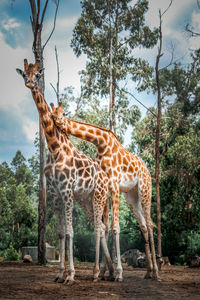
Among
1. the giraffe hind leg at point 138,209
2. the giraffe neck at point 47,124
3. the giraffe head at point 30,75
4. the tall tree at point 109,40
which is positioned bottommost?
the giraffe hind leg at point 138,209

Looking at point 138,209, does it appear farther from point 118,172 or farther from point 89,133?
point 89,133

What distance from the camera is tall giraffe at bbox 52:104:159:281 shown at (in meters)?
7.20

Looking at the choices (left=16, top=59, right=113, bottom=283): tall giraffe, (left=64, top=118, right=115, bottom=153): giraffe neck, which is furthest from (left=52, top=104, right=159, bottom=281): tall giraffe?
(left=16, top=59, right=113, bottom=283): tall giraffe

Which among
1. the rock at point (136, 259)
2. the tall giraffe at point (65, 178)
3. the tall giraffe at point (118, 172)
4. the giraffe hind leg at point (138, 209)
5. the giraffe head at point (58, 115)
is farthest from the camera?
the rock at point (136, 259)

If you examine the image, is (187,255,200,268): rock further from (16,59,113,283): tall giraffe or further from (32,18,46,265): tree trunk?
(16,59,113,283): tall giraffe

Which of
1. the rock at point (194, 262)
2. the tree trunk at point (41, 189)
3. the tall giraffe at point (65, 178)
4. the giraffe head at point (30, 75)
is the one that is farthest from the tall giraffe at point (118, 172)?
the rock at point (194, 262)

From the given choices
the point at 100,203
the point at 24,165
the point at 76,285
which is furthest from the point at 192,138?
the point at 24,165

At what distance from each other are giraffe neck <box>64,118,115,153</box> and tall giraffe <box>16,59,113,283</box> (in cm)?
39

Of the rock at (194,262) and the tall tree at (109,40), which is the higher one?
the tall tree at (109,40)

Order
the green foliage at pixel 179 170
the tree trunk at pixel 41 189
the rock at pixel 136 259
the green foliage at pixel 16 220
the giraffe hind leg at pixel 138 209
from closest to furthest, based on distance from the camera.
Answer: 1. the giraffe hind leg at pixel 138 209
2. the tree trunk at pixel 41 189
3. the rock at pixel 136 259
4. the green foliage at pixel 179 170
5. the green foliage at pixel 16 220

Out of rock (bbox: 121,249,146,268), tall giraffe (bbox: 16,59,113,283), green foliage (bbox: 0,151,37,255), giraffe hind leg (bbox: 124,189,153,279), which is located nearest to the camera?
tall giraffe (bbox: 16,59,113,283)

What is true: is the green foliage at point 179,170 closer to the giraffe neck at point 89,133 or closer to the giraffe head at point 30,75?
the giraffe neck at point 89,133

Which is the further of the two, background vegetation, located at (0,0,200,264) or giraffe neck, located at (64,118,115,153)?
background vegetation, located at (0,0,200,264)

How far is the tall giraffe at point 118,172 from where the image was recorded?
720cm
